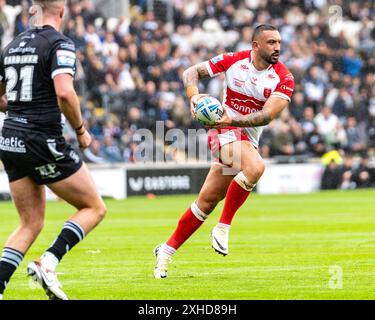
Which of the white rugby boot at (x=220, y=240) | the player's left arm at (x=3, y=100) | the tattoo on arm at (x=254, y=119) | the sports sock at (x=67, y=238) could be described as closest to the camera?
the sports sock at (x=67, y=238)

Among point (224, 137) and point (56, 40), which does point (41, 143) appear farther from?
point (224, 137)

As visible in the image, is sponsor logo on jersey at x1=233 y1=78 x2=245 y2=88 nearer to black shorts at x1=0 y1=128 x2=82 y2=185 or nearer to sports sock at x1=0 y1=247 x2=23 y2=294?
black shorts at x1=0 y1=128 x2=82 y2=185

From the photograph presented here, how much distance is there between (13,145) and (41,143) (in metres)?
0.24

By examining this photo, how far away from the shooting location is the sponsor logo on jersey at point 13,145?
8375 mm

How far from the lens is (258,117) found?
10.8 metres

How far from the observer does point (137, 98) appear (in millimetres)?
28062

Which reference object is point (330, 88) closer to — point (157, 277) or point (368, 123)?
point (368, 123)

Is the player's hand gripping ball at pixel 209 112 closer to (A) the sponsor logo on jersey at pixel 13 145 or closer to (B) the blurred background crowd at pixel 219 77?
(A) the sponsor logo on jersey at pixel 13 145

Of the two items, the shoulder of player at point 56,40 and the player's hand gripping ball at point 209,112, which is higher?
the shoulder of player at point 56,40

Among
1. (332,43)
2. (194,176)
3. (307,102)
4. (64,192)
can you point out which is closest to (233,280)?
(64,192)

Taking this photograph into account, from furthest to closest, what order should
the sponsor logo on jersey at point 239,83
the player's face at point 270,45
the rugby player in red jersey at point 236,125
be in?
the sponsor logo on jersey at point 239,83 < the player's face at point 270,45 < the rugby player in red jersey at point 236,125

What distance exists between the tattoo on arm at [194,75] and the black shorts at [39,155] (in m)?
3.05

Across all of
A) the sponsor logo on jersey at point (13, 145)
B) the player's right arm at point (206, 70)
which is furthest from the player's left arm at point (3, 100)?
the player's right arm at point (206, 70)

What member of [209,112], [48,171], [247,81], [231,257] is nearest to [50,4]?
[48,171]
